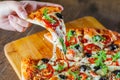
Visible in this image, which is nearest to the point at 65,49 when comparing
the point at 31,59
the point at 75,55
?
the point at 75,55

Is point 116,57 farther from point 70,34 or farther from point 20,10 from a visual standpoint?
point 20,10

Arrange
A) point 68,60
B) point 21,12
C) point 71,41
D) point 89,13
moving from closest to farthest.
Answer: point 21,12
point 68,60
point 71,41
point 89,13

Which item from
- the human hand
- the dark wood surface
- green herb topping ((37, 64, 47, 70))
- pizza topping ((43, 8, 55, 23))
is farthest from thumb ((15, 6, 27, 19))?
the dark wood surface

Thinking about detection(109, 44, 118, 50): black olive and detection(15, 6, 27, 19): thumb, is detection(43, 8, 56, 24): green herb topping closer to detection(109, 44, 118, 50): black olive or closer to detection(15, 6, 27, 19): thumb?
detection(15, 6, 27, 19): thumb

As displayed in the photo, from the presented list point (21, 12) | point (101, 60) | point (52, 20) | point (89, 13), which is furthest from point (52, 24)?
point (89, 13)

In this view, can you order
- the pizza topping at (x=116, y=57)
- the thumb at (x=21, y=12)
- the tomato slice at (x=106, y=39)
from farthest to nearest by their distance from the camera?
the tomato slice at (x=106, y=39) → the pizza topping at (x=116, y=57) → the thumb at (x=21, y=12)

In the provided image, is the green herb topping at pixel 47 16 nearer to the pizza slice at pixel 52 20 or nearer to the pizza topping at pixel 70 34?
the pizza slice at pixel 52 20

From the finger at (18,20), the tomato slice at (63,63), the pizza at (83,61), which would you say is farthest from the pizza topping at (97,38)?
the finger at (18,20)

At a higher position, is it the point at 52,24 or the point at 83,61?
the point at 52,24
